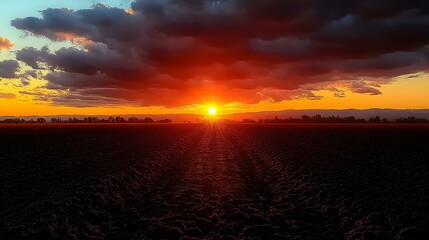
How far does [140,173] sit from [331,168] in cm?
1255

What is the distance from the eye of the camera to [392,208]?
46.6 feet

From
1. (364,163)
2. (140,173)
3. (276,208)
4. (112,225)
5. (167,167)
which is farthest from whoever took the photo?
(167,167)

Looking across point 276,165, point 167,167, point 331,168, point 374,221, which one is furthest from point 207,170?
point 374,221

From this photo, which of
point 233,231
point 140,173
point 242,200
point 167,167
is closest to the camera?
point 233,231

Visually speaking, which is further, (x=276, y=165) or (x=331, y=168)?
(x=276, y=165)

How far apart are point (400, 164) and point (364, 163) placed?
7.41ft

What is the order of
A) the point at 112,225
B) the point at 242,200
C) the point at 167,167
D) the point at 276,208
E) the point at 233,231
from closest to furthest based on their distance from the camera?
the point at 233,231
the point at 112,225
the point at 276,208
the point at 242,200
the point at 167,167

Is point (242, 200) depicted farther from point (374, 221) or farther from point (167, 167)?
point (167, 167)

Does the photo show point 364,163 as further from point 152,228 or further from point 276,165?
point 152,228

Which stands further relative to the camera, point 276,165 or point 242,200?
point 276,165

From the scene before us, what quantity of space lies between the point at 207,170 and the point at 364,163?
Answer: 431 inches

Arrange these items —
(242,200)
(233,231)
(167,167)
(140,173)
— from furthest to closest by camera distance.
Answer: (167,167), (140,173), (242,200), (233,231)

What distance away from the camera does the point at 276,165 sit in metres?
27.1

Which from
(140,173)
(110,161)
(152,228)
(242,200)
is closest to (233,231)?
(152,228)
